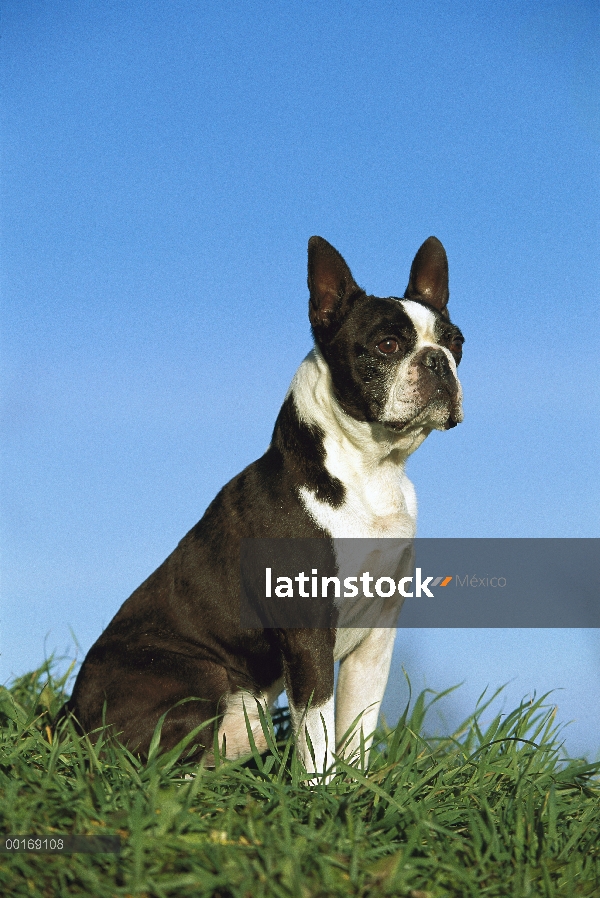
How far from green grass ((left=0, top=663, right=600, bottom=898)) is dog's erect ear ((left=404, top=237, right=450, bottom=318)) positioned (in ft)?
8.93

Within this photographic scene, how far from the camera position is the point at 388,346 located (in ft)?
16.8

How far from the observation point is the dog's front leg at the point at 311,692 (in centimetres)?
458

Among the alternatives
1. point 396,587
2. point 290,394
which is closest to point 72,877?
point 396,587

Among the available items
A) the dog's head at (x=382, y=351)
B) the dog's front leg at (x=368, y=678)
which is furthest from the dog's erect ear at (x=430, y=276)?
the dog's front leg at (x=368, y=678)

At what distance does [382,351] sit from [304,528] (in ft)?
3.66

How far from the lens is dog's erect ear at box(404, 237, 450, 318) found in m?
5.80

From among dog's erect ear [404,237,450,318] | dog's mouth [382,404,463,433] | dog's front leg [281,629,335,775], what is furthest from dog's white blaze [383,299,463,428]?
dog's front leg [281,629,335,775]

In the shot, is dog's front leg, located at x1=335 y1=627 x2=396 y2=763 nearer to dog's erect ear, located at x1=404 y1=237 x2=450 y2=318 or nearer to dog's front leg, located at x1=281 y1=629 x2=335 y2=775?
dog's front leg, located at x1=281 y1=629 x2=335 y2=775

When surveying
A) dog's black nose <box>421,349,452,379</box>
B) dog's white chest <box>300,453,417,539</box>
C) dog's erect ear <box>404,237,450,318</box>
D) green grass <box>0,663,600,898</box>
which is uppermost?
dog's erect ear <box>404,237,450,318</box>

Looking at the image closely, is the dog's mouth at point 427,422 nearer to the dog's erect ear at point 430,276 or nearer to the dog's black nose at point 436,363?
the dog's black nose at point 436,363

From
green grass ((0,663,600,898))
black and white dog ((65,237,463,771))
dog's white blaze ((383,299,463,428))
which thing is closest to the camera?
green grass ((0,663,600,898))

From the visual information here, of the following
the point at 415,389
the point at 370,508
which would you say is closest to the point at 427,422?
the point at 415,389

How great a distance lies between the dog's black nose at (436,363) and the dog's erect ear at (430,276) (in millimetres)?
774

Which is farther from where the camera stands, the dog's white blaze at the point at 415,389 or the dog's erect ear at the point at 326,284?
the dog's erect ear at the point at 326,284
